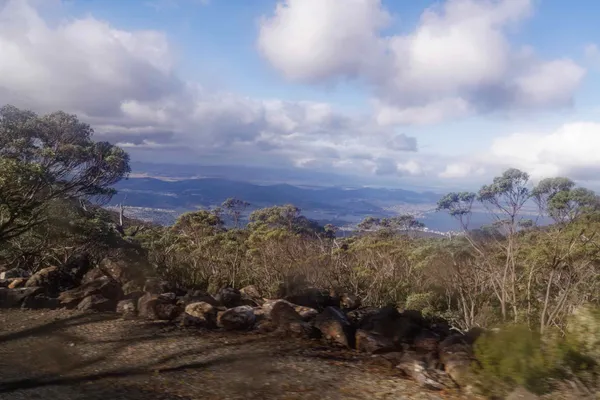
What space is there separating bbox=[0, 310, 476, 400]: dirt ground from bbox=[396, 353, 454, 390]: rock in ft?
0.58

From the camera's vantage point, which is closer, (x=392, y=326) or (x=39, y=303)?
(x=392, y=326)

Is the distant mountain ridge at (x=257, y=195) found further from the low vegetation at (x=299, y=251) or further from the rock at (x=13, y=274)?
the rock at (x=13, y=274)

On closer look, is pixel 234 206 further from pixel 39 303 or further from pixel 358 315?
pixel 358 315

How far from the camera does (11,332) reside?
8820 mm

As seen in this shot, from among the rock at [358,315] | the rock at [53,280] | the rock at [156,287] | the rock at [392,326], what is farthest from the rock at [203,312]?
the rock at [53,280]

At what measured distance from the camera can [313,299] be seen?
11.9 metres

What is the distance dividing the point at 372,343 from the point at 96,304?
602 cm

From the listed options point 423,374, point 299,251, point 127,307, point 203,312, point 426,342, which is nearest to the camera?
point 423,374

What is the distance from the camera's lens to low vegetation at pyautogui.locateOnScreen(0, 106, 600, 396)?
10.4 meters

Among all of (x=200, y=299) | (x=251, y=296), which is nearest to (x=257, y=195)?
(x=251, y=296)

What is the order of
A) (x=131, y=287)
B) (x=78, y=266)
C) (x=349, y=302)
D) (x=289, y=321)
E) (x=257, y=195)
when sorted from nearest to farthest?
1. (x=289, y=321)
2. (x=131, y=287)
3. (x=349, y=302)
4. (x=78, y=266)
5. (x=257, y=195)

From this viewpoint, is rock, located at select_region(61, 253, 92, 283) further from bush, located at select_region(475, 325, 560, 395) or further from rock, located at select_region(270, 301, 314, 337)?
bush, located at select_region(475, 325, 560, 395)

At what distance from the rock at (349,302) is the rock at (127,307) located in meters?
4.99

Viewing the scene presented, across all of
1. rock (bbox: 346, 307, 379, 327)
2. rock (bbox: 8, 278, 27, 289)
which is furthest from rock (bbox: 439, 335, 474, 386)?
rock (bbox: 8, 278, 27, 289)
